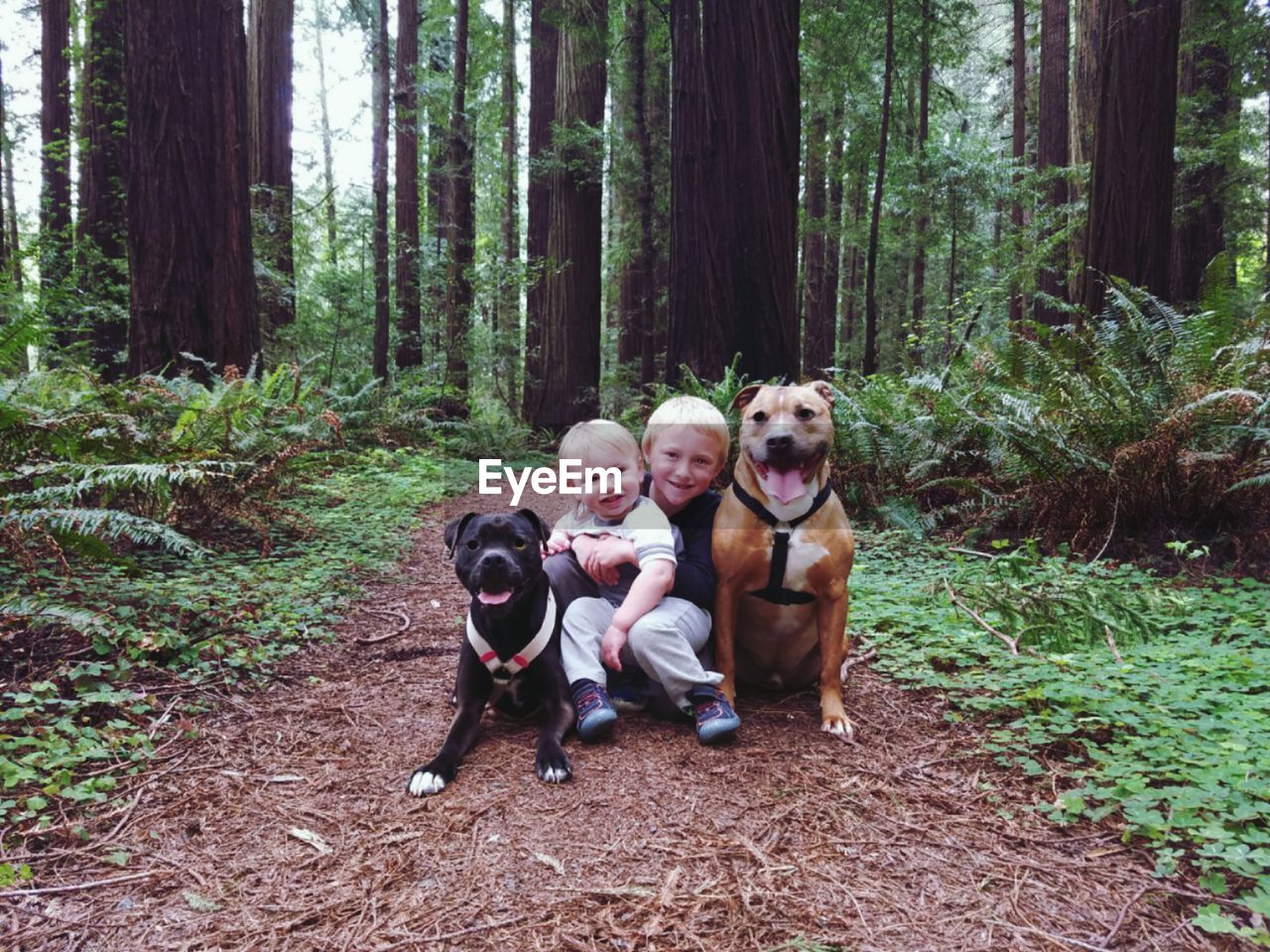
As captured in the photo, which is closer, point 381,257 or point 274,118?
point 274,118

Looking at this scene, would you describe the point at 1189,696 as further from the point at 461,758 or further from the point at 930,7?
the point at 930,7

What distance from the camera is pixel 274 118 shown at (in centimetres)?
1364

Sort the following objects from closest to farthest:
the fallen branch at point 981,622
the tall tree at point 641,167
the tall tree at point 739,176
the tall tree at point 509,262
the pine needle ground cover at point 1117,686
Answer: the pine needle ground cover at point 1117,686 < the fallen branch at point 981,622 < the tall tree at point 739,176 < the tall tree at point 641,167 < the tall tree at point 509,262

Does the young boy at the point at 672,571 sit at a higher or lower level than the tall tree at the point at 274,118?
lower

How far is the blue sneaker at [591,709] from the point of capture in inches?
106

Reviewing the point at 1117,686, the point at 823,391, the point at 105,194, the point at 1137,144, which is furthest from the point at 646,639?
the point at 105,194

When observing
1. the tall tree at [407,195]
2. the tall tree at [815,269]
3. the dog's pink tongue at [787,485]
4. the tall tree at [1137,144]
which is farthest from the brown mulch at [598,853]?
the tall tree at [815,269]

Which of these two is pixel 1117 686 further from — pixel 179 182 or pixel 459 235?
pixel 459 235

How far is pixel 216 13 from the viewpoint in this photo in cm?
687

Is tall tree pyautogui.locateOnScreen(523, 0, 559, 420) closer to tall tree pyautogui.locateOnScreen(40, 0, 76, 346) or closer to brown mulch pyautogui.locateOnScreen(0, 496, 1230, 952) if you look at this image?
tall tree pyautogui.locateOnScreen(40, 0, 76, 346)

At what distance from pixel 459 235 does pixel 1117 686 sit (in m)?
14.3

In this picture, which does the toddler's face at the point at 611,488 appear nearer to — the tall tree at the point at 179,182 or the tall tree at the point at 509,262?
the tall tree at the point at 179,182

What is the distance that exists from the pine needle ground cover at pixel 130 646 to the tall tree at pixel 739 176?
460 cm

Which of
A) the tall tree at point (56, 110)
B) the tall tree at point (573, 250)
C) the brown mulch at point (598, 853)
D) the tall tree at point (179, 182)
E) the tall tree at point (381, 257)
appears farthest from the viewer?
the tall tree at point (381, 257)
